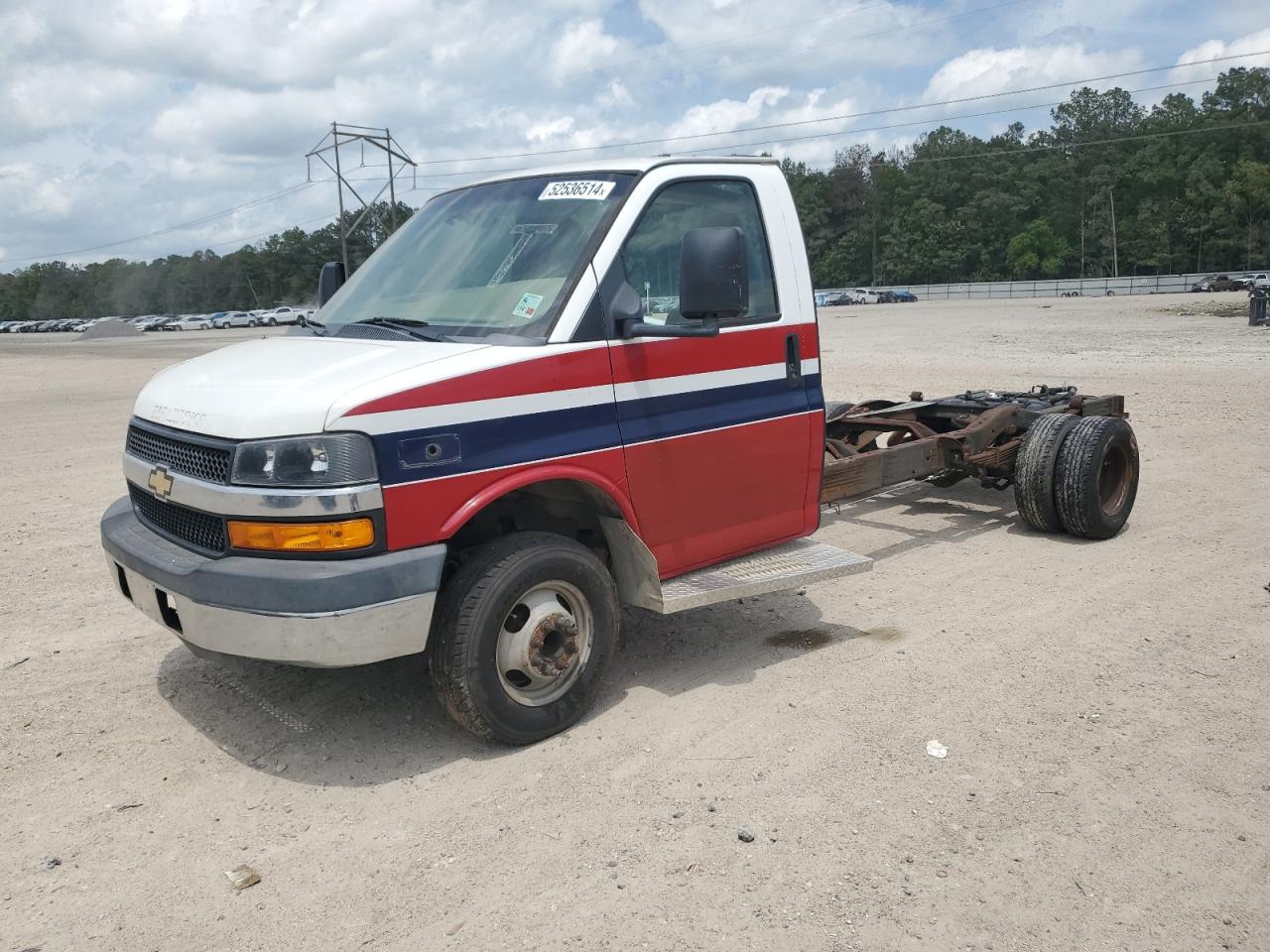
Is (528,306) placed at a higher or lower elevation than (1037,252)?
lower

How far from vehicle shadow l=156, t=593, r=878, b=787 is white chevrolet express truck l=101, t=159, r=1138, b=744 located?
447mm

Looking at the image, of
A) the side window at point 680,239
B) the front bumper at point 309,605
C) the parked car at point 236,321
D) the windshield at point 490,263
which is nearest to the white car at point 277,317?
the parked car at point 236,321

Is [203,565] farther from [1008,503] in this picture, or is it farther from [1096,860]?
[1008,503]

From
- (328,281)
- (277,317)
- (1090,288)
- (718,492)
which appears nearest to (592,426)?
(718,492)

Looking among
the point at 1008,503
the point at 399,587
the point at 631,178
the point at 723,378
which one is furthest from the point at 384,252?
the point at 1008,503

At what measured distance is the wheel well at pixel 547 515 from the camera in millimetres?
4363

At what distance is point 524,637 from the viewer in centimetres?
416

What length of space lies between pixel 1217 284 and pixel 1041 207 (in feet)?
145

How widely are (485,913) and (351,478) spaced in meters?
1.50

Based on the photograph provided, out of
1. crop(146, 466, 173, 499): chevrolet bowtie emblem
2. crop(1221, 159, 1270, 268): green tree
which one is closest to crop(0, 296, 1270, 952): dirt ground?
crop(146, 466, 173, 499): chevrolet bowtie emblem

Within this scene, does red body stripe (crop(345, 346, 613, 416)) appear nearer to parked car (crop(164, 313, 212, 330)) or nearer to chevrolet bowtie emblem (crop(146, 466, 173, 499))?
chevrolet bowtie emblem (crop(146, 466, 173, 499))

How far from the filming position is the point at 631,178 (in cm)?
462

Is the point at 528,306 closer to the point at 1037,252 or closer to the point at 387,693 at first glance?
the point at 387,693

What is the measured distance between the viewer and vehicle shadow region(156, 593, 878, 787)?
424 cm
